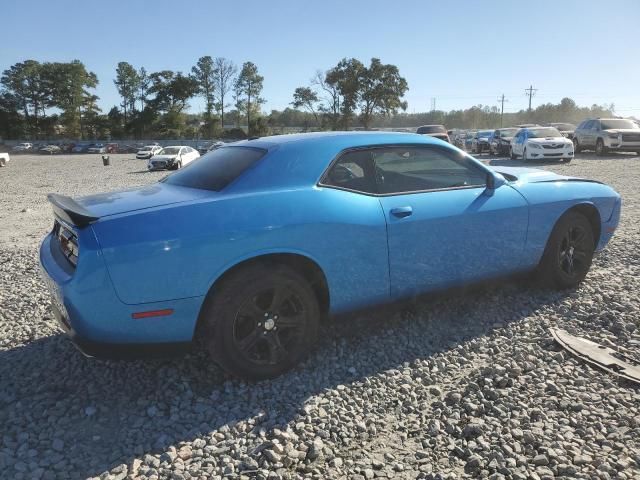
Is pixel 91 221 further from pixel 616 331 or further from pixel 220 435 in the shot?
pixel 616 331

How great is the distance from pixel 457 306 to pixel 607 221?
1.65 meters

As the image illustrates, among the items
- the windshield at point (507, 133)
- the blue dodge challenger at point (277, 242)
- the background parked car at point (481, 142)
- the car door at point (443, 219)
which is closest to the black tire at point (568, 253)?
the blue dodge challenger at point (277, 242)

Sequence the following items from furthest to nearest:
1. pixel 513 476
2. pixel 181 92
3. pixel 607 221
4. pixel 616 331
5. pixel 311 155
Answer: pixel 181 92, pixel 607 221, pixel 616 331, pixel 311 155, pixel 513 476

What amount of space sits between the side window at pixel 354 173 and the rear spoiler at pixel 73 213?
55.6 inches

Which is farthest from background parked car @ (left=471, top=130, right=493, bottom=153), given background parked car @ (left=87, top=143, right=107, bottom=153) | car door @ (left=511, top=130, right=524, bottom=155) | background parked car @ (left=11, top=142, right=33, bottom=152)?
background parked car @ (left=11, top=142, right=33, bottom=152)

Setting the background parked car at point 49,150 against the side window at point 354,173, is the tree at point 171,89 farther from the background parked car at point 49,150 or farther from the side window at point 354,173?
the side window at point 354,173

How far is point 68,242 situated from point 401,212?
209 centimetres

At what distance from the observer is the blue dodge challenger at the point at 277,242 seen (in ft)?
8.68

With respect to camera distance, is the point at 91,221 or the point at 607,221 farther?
the point at 607,221

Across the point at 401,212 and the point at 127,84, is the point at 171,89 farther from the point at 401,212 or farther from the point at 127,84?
the point at 401,212

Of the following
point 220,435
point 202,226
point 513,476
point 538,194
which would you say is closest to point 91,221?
point 202,226

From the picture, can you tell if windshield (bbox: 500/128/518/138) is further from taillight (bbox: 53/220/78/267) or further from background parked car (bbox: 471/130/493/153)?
taillight (bbox: 53/220/78/267)

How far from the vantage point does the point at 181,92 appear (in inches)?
3305

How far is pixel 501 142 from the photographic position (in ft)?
78.4
